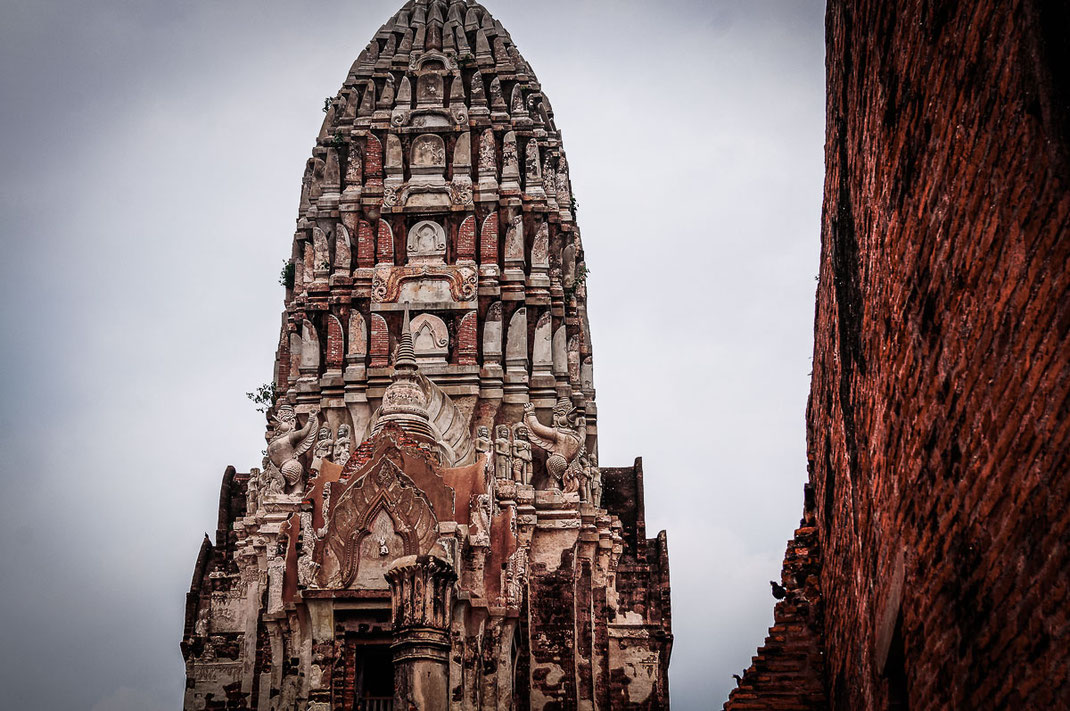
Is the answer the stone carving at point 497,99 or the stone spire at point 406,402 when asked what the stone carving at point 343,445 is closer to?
the stone spire at point 406,402

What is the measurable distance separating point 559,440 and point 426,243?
173 inches

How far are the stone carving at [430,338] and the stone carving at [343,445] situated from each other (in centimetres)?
176

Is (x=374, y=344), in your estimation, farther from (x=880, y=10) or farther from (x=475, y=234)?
(x=880, y=10)

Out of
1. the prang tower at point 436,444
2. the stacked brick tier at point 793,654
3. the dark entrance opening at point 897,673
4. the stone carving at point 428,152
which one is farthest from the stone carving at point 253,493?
the dark entrance opening at point 897,673

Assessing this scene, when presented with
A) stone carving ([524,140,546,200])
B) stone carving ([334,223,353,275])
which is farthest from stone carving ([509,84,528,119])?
stone carving ([334,223,353,275])

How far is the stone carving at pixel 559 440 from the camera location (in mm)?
18906

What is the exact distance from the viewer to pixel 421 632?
1119 centimetres

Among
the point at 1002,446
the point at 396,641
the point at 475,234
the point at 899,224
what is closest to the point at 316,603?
the point at 396,641

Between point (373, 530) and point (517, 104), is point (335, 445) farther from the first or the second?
point (517, 104)

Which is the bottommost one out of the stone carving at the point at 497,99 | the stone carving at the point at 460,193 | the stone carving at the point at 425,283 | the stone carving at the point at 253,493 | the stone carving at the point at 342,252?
the stone carving at the point at 253,493

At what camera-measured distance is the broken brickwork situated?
329cm

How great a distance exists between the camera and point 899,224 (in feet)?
16.3

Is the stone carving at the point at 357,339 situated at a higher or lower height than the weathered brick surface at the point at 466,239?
lower

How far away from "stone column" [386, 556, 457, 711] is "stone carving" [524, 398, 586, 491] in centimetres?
718
